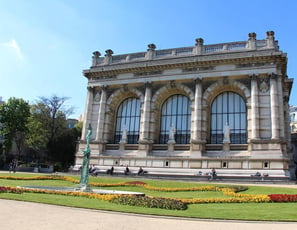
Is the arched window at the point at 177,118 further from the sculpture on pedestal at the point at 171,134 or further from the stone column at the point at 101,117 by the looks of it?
the stone column at the point at 101,117

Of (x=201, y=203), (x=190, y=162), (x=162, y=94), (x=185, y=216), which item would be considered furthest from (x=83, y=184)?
(x=162, y=94)

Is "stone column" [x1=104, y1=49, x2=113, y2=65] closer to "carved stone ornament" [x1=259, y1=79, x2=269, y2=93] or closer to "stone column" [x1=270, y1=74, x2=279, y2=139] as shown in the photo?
"carved stone ornament" [x1=259, y1=79, x2=269, y2=93]

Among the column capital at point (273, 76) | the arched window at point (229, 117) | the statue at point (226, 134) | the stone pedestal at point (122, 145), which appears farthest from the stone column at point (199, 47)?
the stone pedestal at point (122, 145)

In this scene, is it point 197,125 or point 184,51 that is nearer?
point 197,125

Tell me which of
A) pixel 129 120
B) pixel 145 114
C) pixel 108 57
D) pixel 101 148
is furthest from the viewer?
pixel 108 57

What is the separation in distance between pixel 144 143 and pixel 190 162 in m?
7.01

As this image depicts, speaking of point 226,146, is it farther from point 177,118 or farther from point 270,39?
point 270,39

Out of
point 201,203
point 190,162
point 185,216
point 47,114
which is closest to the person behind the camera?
point 185,216

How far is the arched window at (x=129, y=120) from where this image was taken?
42.9 meters

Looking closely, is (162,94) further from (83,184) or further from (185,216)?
(185,216)

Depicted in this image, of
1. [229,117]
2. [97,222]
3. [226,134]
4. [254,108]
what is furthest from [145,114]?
[97,222]

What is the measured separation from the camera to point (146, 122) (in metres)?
39.9

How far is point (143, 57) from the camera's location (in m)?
43.9

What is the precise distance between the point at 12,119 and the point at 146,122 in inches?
1259
